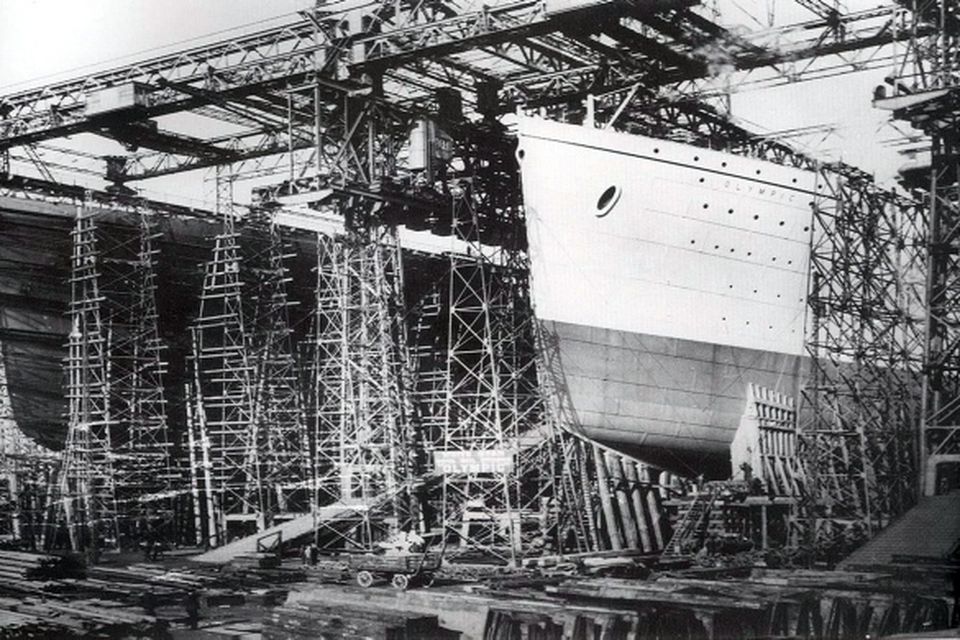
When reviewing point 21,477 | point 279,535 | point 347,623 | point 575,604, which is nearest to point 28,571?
point 279,535

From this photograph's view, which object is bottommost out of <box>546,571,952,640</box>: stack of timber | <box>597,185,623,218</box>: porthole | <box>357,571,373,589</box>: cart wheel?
<box>357,571,373,589</box>: cart wheel

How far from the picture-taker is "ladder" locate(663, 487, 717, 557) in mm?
21328

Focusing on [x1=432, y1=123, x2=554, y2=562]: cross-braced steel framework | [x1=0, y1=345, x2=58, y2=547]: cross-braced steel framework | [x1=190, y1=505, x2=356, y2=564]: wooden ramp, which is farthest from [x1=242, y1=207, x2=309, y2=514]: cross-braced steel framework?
[x1=0, y1=345, x2=58, y2=547]: cross-braced steel framework

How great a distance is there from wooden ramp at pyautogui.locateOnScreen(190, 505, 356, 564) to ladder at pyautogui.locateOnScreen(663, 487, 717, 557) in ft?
23.5

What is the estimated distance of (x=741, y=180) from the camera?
2294cm

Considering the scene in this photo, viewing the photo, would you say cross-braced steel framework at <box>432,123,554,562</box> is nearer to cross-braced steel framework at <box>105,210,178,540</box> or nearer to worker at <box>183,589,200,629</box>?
worker at <box>183,589,200,629</box>

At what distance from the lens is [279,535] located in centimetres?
2483

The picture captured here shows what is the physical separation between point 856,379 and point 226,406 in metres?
17.8

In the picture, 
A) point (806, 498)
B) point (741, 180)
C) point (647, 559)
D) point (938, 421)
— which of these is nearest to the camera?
point (938, 421)

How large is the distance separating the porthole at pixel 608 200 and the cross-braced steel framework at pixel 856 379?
4.47 m

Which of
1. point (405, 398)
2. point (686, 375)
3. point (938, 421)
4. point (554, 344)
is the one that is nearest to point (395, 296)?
point (405, 398)

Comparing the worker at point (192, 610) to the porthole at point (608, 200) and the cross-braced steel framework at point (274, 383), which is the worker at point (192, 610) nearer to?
the porthole at point (608, 200)

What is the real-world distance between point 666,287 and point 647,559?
221 inches

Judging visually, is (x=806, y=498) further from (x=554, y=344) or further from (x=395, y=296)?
(x=395, y=296)
